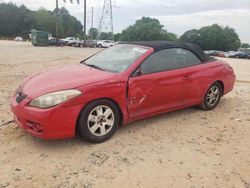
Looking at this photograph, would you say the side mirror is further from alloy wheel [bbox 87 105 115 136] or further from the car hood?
alloy wheel [bbox 87 105 115 136]

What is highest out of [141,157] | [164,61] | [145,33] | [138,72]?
[164,61]

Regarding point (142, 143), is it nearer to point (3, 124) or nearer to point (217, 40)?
point (3, 124)

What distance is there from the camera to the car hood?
13.1 feet

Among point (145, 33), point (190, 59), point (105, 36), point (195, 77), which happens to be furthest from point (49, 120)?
point (145, 33)

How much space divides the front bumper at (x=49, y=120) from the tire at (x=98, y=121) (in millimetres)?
120

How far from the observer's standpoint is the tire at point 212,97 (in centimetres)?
571

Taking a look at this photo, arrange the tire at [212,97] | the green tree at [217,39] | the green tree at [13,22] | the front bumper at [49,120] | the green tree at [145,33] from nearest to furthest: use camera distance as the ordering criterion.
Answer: the front bumper at [49,120], the tire at [212,97], the green tree at [13,22], the green tree at [145,33], the green tree at [217,39]

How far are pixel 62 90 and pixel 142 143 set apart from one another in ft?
4.42

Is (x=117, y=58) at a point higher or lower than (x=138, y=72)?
higher

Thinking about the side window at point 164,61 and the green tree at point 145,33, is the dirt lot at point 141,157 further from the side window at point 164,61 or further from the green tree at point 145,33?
the green tree at point 145,33

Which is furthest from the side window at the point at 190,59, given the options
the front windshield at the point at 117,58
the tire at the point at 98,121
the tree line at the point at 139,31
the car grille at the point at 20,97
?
the tree line at the point at 139,31

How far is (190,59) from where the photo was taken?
546 cm

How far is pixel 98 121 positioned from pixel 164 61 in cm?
165

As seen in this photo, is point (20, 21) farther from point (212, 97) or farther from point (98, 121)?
point (98, 121)
